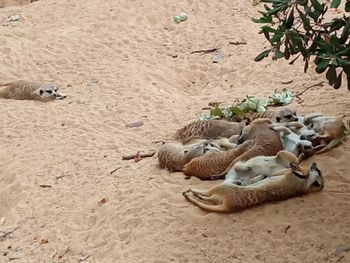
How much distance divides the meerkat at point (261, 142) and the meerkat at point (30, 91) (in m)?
3.19

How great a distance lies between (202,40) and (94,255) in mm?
5021

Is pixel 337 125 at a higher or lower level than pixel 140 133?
higher

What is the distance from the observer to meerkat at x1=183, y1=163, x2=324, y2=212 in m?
4.12

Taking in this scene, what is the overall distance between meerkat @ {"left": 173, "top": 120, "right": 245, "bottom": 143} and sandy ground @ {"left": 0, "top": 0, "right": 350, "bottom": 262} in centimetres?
37

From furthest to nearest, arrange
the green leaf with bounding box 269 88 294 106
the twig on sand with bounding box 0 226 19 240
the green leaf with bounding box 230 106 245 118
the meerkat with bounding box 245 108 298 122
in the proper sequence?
the green leaf with bounding box 269 88 294 106 → the green leaf with bounding box 230 106 245 118 → the meerkat with bounding box 245 108 298 122 → the twig on sand with bounding box 0 226 19 240

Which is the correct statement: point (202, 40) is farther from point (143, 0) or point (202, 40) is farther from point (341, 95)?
point (341, 95)

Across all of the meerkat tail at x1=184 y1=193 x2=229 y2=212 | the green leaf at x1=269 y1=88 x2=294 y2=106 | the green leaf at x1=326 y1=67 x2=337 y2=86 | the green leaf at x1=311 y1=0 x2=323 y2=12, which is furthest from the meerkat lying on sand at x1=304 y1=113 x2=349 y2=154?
the green leaf at x1=311 y1=0 x2=323 y2=12

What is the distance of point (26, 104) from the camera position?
7.36 m

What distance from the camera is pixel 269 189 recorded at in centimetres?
413

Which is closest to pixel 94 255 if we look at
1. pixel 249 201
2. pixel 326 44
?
pixel 249 201

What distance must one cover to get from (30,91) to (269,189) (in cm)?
406

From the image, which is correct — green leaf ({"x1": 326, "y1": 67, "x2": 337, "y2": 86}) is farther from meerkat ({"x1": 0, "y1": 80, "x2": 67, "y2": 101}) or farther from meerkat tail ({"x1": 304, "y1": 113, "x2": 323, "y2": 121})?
Result: meerkat ({"x1": 0, "y1": 80, "x2": 67, "y2": 101})

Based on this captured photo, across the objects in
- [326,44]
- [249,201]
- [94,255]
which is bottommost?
[94,255]

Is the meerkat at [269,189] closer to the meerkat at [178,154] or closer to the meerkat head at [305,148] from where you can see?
the meerkat head at [305,148]
